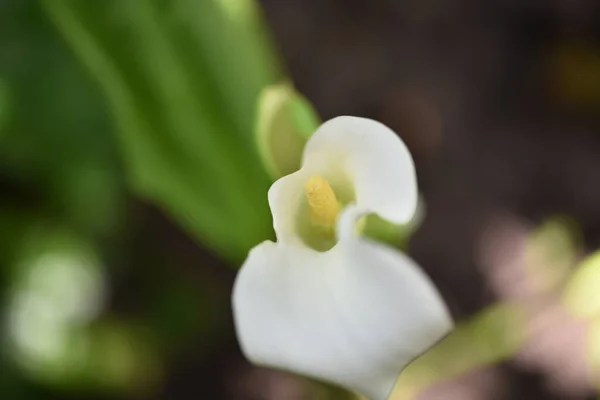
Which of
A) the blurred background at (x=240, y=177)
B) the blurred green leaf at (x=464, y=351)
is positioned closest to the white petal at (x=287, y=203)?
the blurred background at (x=240, y=177)

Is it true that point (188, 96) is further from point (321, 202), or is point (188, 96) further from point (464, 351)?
point (464, 351)

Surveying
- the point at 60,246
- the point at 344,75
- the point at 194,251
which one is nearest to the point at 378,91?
the point at 344,75

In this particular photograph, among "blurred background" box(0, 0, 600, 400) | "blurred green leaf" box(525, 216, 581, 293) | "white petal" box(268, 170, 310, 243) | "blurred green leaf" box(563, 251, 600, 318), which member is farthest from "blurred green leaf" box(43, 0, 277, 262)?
"blurred green leaf" box(525, 216, 581, 293)

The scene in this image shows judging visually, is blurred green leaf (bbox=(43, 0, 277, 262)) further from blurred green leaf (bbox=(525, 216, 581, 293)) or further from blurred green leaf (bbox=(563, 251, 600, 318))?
blurred green leaf (bbox=(525, 216, 581, 293))

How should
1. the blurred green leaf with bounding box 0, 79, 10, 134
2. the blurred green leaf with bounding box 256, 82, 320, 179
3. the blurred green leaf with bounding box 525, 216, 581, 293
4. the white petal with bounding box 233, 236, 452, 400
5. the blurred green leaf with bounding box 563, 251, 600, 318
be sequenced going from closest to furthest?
the white petal with bounding box 233, 236, 452, 400 < the blurred green leaf with bounding box 256, 82, 320, 179 < the blurred green leaf with bounding box 563, 251, 600, 318 < the blurred green leaf with bounding box 0, 79, 10, 134 < the blurred green leaf with bounding box 525, 216, 581, 293

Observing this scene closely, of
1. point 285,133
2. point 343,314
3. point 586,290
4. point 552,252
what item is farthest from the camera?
point 552,252

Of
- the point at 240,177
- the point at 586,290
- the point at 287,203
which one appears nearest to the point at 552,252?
the point at 586,290
